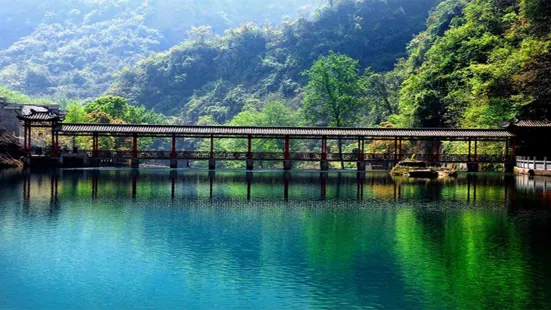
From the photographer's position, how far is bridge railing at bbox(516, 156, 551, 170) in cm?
5133

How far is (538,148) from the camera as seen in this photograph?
194 feet

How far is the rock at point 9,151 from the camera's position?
57.8 m

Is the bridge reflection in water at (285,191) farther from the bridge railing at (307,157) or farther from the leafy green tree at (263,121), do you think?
the leafy green tree at (263,121)

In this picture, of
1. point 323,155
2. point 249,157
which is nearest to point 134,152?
point 249,157

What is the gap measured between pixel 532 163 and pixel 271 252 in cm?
4279

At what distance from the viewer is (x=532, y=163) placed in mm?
53219

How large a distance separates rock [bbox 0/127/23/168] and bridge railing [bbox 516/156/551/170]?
5048 centimetres

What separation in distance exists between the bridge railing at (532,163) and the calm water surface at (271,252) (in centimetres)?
2252

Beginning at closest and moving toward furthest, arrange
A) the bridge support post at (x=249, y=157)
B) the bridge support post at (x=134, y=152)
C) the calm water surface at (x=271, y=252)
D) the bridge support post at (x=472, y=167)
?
the calm water surface at (x=271, y=252)
the bridge support post at (x=134, y=152)
the bridge support post at (x=249, y=157)
the bridge support post at (x=472, y=167)

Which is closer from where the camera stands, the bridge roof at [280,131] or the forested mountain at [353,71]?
the bridge roof at [280,131]

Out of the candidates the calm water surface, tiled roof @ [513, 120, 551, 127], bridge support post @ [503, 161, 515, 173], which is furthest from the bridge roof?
the calm water surface

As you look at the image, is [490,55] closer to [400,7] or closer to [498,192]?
[498,192]

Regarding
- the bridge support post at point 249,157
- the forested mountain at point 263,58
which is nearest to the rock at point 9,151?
the bridge support post at point 249,157

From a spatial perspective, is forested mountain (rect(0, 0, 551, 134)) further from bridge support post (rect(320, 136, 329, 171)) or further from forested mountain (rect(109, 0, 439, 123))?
bridge support post (rect(320, 136, 329, 171))
